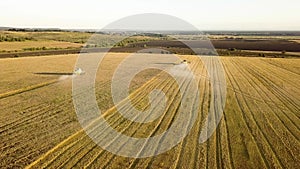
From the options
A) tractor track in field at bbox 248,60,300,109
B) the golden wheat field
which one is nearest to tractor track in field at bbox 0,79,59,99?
the golden wheat field

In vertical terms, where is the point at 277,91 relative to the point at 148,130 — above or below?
above

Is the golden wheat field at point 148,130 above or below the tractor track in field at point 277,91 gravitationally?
below

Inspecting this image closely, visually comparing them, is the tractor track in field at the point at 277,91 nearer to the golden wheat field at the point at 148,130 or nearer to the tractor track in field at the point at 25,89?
the golden wheat field at the point at 148,130

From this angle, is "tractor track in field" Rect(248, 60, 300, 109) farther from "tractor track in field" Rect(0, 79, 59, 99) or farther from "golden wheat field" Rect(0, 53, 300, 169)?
"tractor track in field" Rect(0, 79, 59, 99)

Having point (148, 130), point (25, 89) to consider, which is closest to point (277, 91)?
point (148, 130)

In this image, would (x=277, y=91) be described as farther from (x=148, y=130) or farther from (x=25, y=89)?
(x=25, y=89)

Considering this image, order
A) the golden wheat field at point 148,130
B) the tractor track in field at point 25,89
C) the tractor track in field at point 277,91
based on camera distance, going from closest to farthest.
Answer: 1. the golden wheat field at point 148,130
2. the tractor track in field at point 277,91
3. the tractor track in field at point 25,89

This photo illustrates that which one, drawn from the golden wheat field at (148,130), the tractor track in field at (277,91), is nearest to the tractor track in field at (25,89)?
the golden wheat field at (148,130)

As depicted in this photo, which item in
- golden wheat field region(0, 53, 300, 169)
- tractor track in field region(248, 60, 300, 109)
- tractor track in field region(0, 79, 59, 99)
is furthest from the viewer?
tractor track in field region(0, 79, 59, 99)
